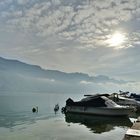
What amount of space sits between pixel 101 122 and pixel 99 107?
5.90 meters

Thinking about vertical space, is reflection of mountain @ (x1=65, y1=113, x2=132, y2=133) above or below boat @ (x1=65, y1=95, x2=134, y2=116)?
below

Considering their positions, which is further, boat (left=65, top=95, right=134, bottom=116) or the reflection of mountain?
boat (left=65, top=95, right=134, bottom=116)

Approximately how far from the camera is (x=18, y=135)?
30.6m

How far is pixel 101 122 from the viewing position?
137 feet

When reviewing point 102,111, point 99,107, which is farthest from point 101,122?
point 99,107

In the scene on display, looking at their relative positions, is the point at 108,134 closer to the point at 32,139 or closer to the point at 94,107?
the point at 32,139

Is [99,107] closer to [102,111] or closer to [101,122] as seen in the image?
[102,111]

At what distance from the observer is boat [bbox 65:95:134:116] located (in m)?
45.2

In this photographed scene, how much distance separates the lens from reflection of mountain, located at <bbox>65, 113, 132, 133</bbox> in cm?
3696

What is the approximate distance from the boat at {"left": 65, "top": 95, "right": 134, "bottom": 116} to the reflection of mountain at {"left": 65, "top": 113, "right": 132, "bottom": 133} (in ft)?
3.31

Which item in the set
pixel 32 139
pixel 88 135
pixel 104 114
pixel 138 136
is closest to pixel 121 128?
pixel 88 135

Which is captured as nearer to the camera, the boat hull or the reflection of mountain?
the reflection of mountain

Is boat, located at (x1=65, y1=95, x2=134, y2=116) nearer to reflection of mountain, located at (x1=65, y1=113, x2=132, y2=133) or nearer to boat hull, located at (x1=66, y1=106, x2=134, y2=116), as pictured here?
boat hull, located at (x1=66, y1=106, x2=134, y2=116)

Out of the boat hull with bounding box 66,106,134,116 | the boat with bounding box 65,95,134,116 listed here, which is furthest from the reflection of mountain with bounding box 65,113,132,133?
the boat with bounding box 65,95,134,116
